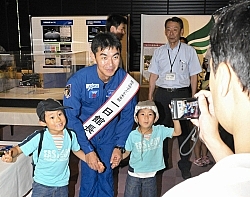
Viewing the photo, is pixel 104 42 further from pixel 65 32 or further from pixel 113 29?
pixel 65 32

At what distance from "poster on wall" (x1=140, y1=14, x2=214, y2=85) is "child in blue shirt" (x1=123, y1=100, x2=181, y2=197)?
340cm

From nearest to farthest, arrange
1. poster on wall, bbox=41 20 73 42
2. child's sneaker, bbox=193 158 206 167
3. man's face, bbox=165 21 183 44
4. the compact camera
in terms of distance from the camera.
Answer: the compact camera, man's face, bbox=165 21 183 44, child's sneaker, bbox=193 158 206 167, poster on wall, bbox=41 20 73 42

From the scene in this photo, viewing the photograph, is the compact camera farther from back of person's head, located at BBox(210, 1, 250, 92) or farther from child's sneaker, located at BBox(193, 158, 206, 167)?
child's sneaker, located at BBox(193, 158, 206, 167)

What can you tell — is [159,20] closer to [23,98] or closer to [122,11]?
[122,11]

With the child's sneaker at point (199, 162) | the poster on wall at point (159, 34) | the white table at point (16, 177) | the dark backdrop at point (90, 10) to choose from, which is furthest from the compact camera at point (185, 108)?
the dark backdrop at point (90, 10)

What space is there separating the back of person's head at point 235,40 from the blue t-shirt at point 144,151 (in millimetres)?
1692

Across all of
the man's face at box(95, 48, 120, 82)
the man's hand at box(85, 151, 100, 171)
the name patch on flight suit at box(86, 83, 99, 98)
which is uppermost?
the man's face at box(95, 48, 120, 82)

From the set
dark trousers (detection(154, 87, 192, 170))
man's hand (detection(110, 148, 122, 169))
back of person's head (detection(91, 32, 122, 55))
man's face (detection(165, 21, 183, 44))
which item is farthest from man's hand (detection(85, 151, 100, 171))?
man's face (detection(165, 21, 183, 44))

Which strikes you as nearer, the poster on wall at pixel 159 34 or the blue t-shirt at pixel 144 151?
the blue t-shirt at pixel 144 151

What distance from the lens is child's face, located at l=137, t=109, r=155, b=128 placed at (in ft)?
7.57

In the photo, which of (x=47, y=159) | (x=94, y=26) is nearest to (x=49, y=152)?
(x=47, y=159)

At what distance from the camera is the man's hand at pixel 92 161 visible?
7.22ft

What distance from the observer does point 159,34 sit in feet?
18.8

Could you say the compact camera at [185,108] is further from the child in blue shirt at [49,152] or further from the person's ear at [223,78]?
the child in blue shirt at [49,152]
